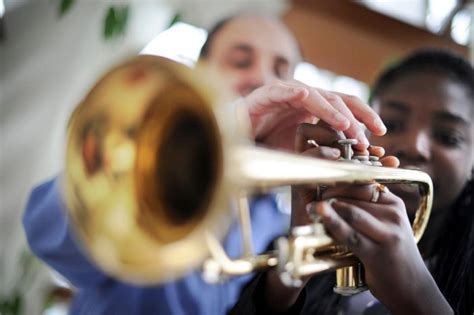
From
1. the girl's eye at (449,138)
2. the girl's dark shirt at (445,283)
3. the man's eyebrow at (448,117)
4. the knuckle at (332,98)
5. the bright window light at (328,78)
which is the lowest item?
the girl's dark shirt at (445,283)

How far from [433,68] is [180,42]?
1.19 ft

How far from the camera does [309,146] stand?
0.40 m

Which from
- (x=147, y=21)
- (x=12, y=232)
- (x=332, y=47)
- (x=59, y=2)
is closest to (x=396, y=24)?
(x=332, y=47)

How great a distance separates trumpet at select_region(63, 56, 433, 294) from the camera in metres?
0.35

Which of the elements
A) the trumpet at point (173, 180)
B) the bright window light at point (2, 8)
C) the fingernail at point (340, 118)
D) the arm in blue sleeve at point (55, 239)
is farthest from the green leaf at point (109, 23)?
the fingernail at point (340, 118)

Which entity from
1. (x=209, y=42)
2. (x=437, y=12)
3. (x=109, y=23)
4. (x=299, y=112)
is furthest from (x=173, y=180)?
(x=437, y=12)

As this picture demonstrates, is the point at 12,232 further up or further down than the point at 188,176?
further down

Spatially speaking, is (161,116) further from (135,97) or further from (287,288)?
(287,288)

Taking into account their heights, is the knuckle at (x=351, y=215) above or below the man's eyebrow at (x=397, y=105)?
below

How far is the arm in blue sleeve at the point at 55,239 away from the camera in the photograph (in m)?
0.60

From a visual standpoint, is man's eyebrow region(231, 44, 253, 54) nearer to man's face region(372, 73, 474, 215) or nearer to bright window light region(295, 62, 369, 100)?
bright window light region(295, 62, 369, 100)

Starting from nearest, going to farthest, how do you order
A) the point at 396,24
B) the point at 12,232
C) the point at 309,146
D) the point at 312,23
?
the point at 309,146 → the point at 12,232 → the point at 396,24 → the point at 312,23

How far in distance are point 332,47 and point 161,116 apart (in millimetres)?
588

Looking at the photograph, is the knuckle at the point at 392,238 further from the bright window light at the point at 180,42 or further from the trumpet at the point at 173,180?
the bright window light at the point at 180,42
